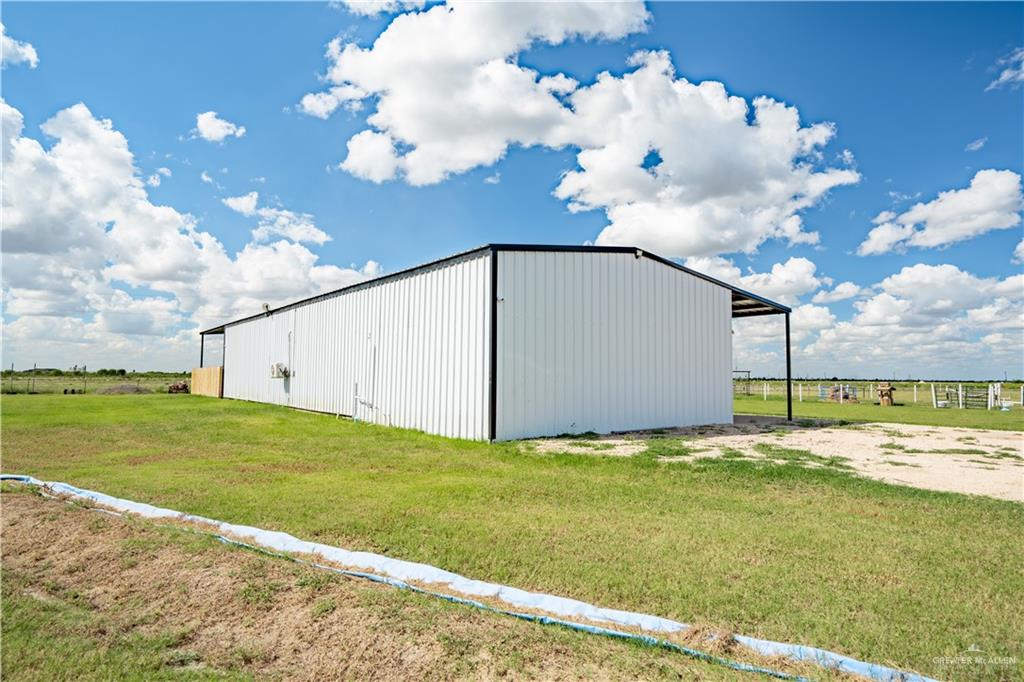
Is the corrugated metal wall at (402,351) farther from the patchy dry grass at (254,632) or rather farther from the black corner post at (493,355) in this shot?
the patchy dry grass at (254,632)

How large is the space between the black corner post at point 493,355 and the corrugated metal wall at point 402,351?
0.16 m

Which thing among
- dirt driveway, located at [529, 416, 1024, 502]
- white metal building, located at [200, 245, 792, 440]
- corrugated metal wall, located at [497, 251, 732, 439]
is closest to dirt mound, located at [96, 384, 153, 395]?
white metal building, located at [200, 245, 792, 440]

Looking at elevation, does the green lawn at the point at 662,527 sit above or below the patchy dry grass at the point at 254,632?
above

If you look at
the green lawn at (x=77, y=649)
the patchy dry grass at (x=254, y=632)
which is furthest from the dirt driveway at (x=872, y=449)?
the green lawn at (x=77, y=649)

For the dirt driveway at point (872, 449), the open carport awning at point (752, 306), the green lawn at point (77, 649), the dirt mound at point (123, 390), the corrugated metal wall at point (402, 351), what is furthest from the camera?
the dirt mound at point (123, 390)

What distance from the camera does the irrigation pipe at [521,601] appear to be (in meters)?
2.99

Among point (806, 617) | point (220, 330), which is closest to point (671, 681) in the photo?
point (806, 617)

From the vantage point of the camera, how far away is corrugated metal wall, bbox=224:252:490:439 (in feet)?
41.7

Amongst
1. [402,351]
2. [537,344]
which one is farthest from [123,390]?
[537,344]

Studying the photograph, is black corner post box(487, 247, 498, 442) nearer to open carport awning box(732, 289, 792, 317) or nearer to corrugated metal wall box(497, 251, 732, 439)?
corrugated metal wall box(497, 251, 732, 439)

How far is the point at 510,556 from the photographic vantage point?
15.1ft

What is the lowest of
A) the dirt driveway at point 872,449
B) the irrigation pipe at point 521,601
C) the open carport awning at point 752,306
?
the irrigation pipe at point 521,601

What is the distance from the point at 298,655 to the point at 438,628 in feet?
2.53

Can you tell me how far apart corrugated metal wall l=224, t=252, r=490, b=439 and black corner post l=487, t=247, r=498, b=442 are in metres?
0.16
